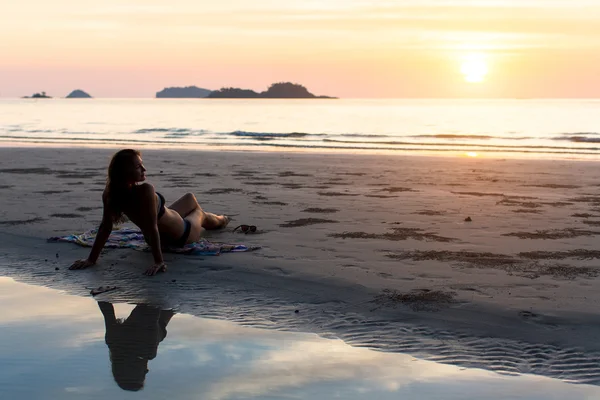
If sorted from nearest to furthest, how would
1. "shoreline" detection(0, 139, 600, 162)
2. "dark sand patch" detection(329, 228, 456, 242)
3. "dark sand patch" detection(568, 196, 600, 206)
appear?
"dark sand patch" detection(329, 228, 456, 242) → "dark sand patch" detection(568, 196, 600, 206) → "shoreline" detection(0, 139, 600, 162)

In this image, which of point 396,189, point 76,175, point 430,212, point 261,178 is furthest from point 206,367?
point 76,175

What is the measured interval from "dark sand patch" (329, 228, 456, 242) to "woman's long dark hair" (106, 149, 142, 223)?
262cm

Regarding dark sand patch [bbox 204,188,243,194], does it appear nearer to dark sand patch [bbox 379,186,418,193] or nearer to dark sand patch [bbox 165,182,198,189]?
dark sand patch [bbox 165,182,198,189]

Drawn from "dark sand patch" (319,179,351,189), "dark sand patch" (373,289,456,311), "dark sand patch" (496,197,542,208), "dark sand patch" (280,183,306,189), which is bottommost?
"dark sand patch" (280,183,306,189)

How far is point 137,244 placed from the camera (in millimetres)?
7848

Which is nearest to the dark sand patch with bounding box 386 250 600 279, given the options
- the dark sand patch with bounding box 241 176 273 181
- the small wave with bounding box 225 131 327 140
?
the dark sand patch with bounding box 241 176 273 181

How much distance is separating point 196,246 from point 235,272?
0.96 m

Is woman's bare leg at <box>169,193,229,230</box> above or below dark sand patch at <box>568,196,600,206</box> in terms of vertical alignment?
below

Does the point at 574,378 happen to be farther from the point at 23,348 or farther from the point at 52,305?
the point at 52,305

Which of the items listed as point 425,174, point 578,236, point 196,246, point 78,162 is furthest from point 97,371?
point 78,162

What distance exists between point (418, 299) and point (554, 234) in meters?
3.45

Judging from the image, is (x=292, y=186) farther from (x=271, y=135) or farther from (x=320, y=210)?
(x=271, y=135)

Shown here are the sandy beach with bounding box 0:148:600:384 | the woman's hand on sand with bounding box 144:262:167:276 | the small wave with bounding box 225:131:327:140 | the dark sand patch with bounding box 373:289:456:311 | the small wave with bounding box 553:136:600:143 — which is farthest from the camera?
the small wave with bounding box 225:131:327:140

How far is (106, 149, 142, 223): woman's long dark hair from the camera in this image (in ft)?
22.6
